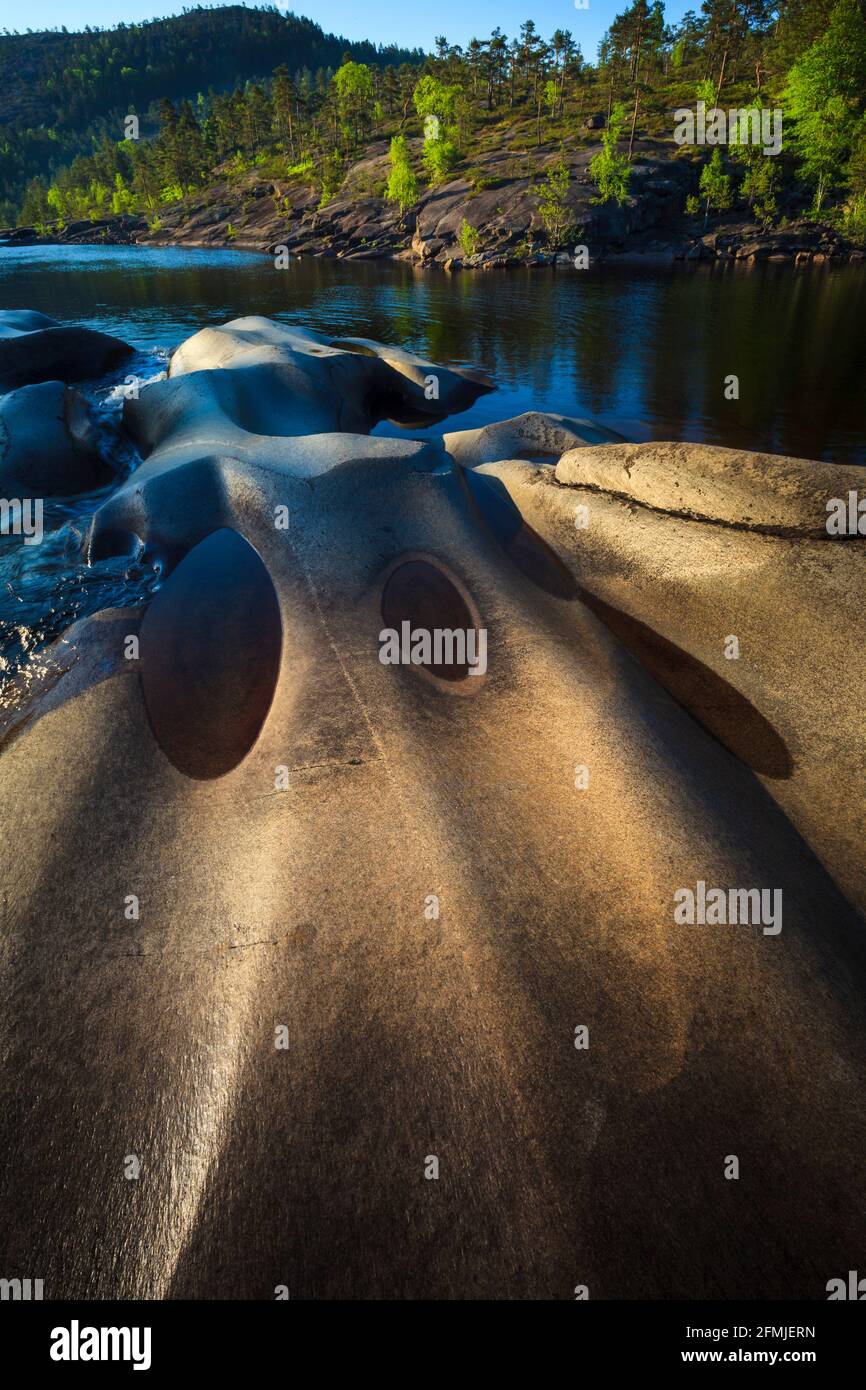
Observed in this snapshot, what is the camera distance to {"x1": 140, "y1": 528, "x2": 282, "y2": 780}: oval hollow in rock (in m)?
8.16

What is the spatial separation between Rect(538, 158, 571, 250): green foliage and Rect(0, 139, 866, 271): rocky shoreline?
0.86 meters

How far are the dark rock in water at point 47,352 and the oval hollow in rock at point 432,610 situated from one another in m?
21.2

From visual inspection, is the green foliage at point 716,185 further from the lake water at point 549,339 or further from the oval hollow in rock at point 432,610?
the oval hollow in rock at point 432,610

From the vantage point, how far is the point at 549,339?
37500mm

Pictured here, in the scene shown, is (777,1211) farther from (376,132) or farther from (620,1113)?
(376,132)

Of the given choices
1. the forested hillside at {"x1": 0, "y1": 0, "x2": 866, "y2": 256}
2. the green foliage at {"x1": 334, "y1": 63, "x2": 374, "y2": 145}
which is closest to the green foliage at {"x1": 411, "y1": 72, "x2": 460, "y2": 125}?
the forested hillside at {"x1": 0, "y1": 0, "x2": 866, "y2": 256}

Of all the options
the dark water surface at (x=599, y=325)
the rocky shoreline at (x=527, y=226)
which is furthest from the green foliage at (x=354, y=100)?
the dark water surface at (x=599, y=325)

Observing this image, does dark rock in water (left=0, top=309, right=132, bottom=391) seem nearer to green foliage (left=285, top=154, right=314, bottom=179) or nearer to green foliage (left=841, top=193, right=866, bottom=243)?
green foliage (left=841, top=193, right=866, bottom=243)

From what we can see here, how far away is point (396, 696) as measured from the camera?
26.7ft

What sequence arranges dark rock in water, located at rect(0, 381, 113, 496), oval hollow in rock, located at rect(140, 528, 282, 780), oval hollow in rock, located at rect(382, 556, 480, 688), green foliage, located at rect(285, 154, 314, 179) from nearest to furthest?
oval hollow in rock, located at rect(140, 528, 282, 780)
oval hollow in rock, located at rect(382, 556, 480, 688)
dark rock in water, located at rect(0, 381, 113, 496)
green foliage, located at rect(285, 154, 314, 179)

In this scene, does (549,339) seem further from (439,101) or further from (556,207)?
(439,101)

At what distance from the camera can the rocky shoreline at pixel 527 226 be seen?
8088cm

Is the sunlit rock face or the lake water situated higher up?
the lake water

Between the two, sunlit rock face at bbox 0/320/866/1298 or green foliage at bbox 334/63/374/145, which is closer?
sunlit rock face at bbox 0/320/866/1298
